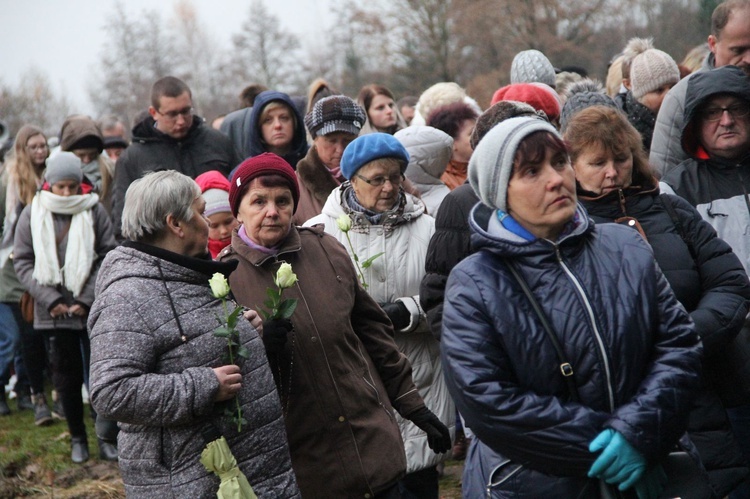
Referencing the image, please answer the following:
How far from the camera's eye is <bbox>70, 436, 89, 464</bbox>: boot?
25.2 ft

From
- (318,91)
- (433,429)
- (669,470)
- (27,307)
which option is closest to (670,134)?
(433,429)

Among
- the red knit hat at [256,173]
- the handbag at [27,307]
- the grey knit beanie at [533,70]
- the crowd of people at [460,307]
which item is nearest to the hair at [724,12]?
the crowd of people at [460,307]

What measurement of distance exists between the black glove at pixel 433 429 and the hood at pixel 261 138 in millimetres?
3442

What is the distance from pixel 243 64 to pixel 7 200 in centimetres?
4280

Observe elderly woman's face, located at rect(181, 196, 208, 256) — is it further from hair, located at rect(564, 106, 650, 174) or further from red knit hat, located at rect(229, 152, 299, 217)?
hair, located at rect(564, 106, 650, 174)

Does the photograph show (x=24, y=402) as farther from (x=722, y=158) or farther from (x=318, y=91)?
(x=722, y=158)

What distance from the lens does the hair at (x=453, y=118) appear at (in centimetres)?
649

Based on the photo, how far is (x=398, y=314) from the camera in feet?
16.2

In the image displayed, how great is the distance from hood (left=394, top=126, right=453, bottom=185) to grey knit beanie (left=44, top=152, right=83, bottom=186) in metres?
3.12

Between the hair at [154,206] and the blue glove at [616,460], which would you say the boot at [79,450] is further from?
the blue glove at [616,460]

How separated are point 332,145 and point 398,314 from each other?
1.63 metres

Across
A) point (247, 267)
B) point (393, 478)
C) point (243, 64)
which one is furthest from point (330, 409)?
point (243, 64)

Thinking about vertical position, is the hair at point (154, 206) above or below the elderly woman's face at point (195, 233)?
above

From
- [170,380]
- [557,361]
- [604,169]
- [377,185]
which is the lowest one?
Result: [170,380]
